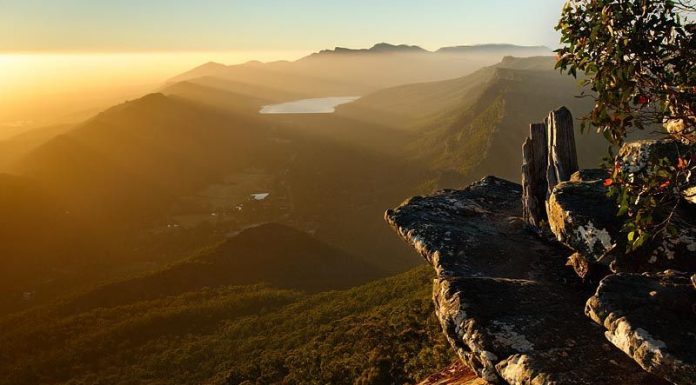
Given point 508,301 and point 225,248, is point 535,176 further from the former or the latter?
point 225,248

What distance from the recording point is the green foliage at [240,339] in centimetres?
2884

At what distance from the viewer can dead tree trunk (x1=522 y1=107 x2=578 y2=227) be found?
60.2ft

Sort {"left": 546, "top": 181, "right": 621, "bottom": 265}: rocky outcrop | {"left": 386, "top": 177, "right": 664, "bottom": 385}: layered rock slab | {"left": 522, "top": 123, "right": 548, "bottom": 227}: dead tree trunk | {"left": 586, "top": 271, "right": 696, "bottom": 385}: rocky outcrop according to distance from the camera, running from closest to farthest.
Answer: {"left": 586, "top": 271, "right": 696, "bottom": 385}: rocky outcrop
{"left": 386, "top": 177, "right": 664, "bottom": 385}: layered rock slab
{"left": 546, "top": 181, "right": 621, "bottom": 265}: rocky outcrop
{"left": 522, "top": 123, "right": 548, "bottom": 227}: dead tree trunk

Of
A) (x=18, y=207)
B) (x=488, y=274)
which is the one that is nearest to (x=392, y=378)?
(x=488, y=274)

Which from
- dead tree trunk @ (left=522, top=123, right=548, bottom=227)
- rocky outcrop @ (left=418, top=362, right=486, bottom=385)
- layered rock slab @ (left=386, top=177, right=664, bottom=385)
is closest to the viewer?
layered rock slab @ (left=386, top=177, right=664, bottom=385)

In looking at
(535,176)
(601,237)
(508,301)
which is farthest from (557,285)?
(535,176)

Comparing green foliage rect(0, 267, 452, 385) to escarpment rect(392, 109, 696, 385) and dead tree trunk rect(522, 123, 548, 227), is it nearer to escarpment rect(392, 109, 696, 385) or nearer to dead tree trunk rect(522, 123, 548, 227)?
dead tree trunk rect(522, 123, 548, 227)

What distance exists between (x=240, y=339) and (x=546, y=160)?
33.7 meters

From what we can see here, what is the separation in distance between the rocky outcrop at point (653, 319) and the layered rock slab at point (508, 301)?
101cm

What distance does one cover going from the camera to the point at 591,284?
43.7 feet

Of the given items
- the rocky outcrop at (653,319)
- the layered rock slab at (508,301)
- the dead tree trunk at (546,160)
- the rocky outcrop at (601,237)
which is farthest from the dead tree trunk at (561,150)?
the rocky outcrop at (653,319)

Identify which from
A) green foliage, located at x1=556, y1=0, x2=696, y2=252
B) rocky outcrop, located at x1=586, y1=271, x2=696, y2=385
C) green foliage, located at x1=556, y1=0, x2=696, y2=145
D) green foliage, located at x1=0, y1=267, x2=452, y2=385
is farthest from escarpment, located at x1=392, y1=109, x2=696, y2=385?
green foliage, located at x1=0, y1=267, x2=452, y2=385

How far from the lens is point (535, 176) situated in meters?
19.4

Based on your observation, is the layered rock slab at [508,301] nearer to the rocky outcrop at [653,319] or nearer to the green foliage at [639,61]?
the rocky outcrop at [653,319]
